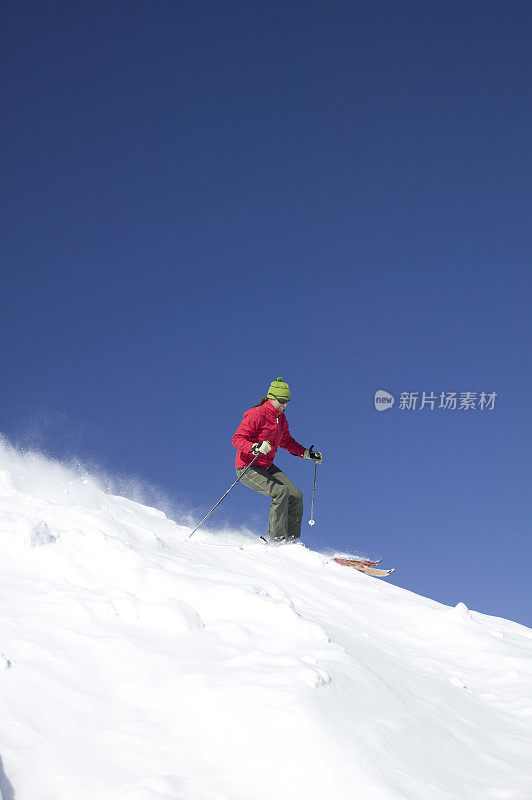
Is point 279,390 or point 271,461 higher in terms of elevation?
point 279,390

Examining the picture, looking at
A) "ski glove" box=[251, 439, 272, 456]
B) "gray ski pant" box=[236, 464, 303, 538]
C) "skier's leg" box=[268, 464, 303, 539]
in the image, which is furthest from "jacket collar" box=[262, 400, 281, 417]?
"skier's leg" box=[268, 464, 303, 539]

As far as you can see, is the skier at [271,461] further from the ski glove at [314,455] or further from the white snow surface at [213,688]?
the white snow surface at [213,688]

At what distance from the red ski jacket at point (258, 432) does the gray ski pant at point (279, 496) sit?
166mm

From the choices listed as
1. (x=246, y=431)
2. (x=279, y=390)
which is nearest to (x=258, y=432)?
(x=246, y=431)

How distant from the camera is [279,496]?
9633 mm

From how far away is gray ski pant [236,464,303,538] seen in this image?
958cm

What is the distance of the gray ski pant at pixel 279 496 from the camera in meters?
9.58

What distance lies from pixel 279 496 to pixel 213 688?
635cm

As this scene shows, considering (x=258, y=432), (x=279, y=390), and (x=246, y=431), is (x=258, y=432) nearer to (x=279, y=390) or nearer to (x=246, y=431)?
(x=246, y=431)

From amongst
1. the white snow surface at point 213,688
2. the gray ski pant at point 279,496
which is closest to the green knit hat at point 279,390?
the gray ski pant at point 279,496

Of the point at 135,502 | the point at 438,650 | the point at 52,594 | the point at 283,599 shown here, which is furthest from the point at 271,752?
the point at 135,502

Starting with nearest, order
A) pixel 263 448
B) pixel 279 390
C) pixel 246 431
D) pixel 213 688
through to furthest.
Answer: pixel 213 688
pixel 263 448
pixel 246 431
pixel 279 390

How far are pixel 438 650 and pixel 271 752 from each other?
3.16 meters

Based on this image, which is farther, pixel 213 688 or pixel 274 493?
pixel 274 493
